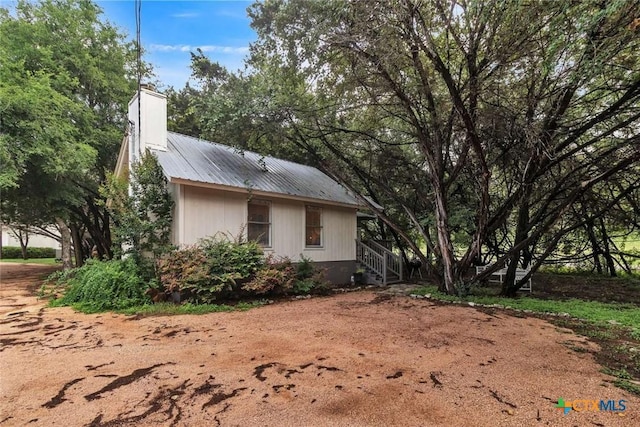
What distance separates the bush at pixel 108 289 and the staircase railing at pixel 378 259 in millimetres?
7134

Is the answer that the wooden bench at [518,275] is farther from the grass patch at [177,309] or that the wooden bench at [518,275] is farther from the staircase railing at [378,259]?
the grass patch at [177,309]

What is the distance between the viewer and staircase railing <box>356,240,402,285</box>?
11.4m

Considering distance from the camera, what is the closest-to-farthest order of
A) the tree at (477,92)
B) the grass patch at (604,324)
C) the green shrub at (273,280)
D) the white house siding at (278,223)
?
the grass patch at (604,324) < the tree at (477,92) < the green shrub at (273,280) < the white house siding at (278,223)

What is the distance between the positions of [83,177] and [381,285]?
35.7 feet

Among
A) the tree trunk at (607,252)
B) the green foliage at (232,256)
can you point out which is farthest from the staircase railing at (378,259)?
the tree trunk at (607,252)

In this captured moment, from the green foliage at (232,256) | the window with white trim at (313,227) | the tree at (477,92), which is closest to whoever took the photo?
the tree at (477,92)

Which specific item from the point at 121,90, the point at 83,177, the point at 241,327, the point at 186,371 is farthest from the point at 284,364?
the point at 121,90

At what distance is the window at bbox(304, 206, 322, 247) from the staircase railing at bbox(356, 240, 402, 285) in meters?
2.00

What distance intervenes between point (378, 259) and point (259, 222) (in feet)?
15.1

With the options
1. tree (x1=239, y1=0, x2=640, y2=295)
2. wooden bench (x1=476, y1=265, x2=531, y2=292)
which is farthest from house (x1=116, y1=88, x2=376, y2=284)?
wooden bench (x1=476, y1=265, x2=531, y2=292)
